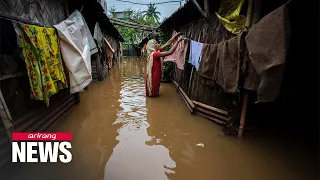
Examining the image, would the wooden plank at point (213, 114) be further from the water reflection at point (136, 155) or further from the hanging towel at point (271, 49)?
the hanging towel at point (271, 49)

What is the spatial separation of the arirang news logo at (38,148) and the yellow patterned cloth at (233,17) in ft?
11.8

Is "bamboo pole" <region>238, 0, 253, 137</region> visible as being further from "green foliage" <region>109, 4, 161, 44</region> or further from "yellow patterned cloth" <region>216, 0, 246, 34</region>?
"green foliage" <region>109, 4, 161, 44</region>

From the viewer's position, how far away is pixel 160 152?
339 centimetres

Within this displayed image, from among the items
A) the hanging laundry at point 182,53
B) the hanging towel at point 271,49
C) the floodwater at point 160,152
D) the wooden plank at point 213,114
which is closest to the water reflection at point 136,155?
the floodwater at point 160,152

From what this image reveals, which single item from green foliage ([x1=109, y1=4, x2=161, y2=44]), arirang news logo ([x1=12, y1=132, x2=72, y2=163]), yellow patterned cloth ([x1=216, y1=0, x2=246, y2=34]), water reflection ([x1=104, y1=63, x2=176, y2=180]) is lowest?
water reflection ([x1=104, y1=63, x2=176, y2=180])

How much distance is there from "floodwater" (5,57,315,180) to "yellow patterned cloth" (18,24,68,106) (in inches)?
41.9

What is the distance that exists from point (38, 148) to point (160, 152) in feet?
6.35

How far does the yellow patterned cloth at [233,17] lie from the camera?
372cm

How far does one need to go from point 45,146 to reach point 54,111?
111 centimetres

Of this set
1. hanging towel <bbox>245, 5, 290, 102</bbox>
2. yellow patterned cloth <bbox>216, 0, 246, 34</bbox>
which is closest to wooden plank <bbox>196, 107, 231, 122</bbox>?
hanging towel <bbox>245, 5, 290, 102</bbox>

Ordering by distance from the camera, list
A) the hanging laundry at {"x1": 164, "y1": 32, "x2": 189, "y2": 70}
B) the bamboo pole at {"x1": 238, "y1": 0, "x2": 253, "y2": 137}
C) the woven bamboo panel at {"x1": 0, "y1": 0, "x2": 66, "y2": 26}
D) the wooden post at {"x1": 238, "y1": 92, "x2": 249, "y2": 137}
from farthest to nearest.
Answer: the hanging laundry at {"x1": 164, "y1": 32, "x2": 189, "y2": 70} → the wooden post at {"x1": 238, "y1": 92, "x2": 249, "y2": 137} → the bamboo pole at {"x1": 238, "y1": 0, "x2": 253, "y2": 137} → the woven bamboo panel at {"x1": 0, "y1": 0, "x2": 66, "y2": 26}

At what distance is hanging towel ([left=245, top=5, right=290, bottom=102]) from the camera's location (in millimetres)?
2436

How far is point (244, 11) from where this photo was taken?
12.7 feet

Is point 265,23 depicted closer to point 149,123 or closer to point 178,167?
point 178,167
